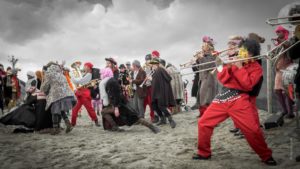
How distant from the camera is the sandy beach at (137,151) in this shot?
157 inches

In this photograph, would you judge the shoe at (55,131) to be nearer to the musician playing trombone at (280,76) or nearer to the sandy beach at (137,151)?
the sandy beach at (137,151)

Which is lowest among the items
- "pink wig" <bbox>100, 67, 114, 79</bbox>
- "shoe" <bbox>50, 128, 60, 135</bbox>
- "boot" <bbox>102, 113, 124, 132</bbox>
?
"shoe" <bbox>50, 128, 60, 135</bbox>

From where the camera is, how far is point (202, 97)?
25.2 feet

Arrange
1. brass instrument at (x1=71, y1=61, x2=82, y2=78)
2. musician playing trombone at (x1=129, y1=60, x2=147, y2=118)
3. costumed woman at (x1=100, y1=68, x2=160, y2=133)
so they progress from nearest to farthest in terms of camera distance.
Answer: costumed woman at (x1=100, y1=68, x2=160, y2=133)
musician playing trombone at (x1=129, y1=60, x2=147, y2=118)
brass instrument at (x1=71, y1=61, x2=82, y2=78)

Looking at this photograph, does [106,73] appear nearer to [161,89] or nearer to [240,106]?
[161,89]

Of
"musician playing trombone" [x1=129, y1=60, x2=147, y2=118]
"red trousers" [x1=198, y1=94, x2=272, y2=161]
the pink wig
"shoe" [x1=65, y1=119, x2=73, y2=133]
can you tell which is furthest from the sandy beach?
"musician playing trombone" [x1=129, y1=60, x2=147, y2=118]

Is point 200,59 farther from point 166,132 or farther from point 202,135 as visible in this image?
point 202,135

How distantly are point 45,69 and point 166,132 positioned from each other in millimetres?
3492

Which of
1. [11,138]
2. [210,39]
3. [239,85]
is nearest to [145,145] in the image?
[239,85]

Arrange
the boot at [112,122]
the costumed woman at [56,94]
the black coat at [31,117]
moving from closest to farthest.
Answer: the costumed woman at [56,94], the black coat at [31,117], the boot at [112,122]

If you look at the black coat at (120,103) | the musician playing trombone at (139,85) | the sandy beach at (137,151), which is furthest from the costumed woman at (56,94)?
the musician playing trombone at (139,85)

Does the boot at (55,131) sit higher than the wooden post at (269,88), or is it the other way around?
the wooden post at (269,88)

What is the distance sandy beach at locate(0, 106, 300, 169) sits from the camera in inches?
157

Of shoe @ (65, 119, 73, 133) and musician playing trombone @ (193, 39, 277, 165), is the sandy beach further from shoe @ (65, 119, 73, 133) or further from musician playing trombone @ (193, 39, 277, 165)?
shoe @ (65, 119, 73, 133)
